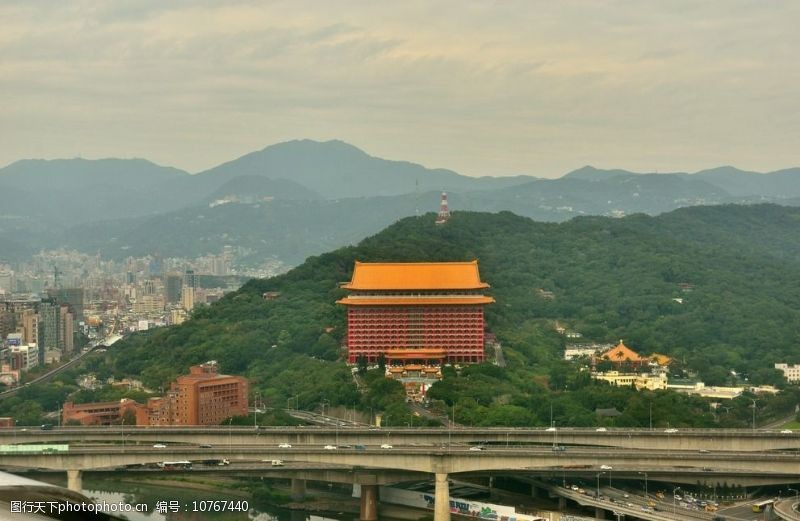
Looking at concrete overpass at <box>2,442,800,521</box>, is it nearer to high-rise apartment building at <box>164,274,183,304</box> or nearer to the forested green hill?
the forested green hill

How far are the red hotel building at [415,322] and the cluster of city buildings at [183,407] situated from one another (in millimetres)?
9995

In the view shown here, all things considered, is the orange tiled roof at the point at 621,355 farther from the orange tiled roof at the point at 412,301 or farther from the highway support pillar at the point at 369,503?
the highway support pillar at the point at 369,503

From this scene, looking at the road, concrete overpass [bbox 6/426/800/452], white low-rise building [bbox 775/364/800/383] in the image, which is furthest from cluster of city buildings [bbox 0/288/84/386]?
the road

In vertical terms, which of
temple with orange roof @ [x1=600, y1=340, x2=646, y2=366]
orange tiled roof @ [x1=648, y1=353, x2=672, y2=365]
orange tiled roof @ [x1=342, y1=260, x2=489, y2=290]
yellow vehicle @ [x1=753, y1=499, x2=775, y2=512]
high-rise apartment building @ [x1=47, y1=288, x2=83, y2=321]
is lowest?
yellow vehicle @ [x1=753, y1=499, x2=775, y2=512]

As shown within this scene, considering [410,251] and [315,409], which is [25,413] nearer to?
[315,409]

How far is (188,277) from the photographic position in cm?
13912

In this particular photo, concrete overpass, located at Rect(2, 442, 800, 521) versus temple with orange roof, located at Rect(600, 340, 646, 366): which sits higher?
temple with orange roof, located at Rect(600, 340, 646, 366)

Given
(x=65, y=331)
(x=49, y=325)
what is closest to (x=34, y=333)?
(x=49, y=325)

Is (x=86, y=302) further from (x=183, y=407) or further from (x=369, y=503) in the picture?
(x=369, y=503)

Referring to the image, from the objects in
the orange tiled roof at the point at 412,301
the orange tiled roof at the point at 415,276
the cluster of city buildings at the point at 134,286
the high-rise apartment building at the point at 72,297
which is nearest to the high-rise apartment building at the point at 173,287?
the cluster of city buildings at the point at 134,286

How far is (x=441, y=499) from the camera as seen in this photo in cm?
4078

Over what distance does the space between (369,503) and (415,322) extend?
1015 inches

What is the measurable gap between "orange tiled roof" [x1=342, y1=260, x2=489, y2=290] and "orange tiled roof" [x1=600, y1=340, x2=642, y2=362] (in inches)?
313

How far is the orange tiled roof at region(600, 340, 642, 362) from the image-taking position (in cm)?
7044
